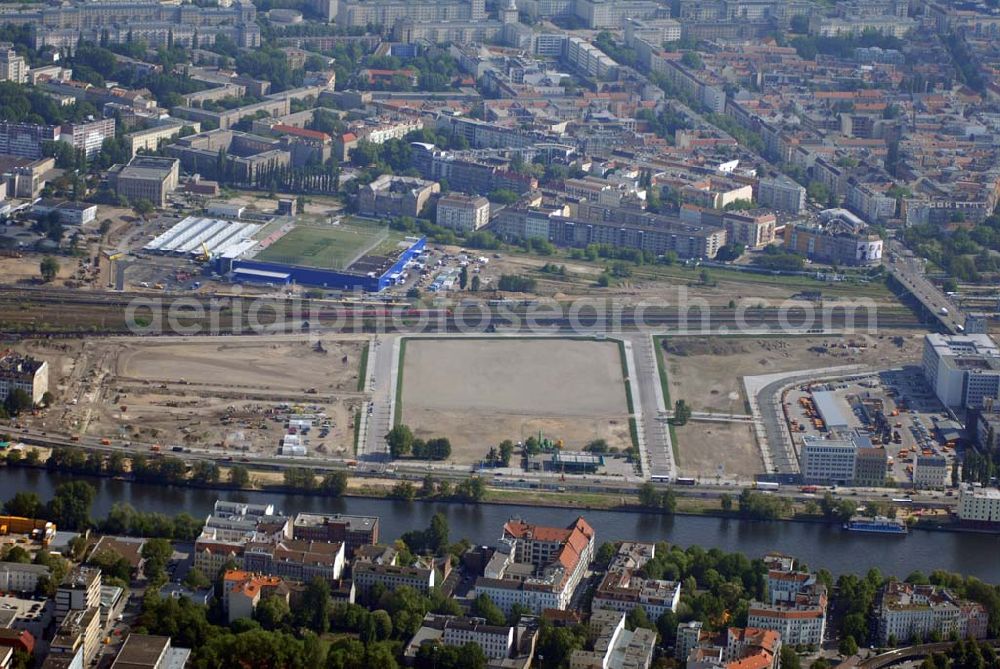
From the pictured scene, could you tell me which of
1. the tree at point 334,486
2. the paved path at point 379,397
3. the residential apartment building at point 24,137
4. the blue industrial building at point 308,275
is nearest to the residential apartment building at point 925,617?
the tree at point 334,486

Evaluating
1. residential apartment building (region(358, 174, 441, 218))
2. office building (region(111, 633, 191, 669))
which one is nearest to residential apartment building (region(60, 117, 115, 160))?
residential apartment building (region(358, 174, 441, 218))

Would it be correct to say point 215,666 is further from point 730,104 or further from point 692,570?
point 730,104

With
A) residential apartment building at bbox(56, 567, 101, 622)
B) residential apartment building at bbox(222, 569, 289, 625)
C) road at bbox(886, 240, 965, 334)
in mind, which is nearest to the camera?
residential apartment building at bbox(56, 567, 101, 622)

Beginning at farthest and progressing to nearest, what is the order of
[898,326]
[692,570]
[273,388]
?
[898,326] → [273,388] → [692,570]

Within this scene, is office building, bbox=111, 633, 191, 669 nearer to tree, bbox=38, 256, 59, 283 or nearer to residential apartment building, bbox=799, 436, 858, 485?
residential apartment building, bbox=799, 436, 858, 485

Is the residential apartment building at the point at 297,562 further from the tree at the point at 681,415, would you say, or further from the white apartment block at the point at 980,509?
the white apartment block at the point at 980,509

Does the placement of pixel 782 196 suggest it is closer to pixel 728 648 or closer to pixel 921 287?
pixel 921 287

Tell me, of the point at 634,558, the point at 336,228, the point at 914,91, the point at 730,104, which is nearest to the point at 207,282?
the point at 336,228
